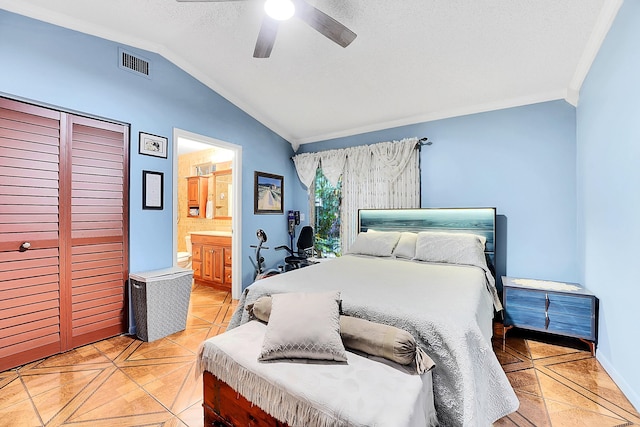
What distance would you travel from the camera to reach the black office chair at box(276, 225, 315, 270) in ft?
13.8

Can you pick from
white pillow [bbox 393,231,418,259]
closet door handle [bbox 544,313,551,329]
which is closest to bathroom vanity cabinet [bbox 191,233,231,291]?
white pillow [bbox 393,231,418,259]

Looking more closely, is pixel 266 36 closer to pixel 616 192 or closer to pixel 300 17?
pixel 300 17

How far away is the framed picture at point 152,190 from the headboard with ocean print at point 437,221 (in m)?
2.60

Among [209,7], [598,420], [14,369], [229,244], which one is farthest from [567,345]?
[14,369]

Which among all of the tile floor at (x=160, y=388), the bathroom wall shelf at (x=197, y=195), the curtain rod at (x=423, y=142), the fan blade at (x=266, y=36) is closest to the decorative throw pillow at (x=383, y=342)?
the tile floor at (x=160, y=388)

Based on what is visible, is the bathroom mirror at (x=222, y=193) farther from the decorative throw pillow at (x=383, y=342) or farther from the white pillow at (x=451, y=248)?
the decorative throw pillow at (x=383, y=342)

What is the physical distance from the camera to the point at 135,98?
291 centimetres

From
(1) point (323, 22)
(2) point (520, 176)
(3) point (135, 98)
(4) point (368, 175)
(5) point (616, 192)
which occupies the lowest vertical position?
(5) point (616, 192)

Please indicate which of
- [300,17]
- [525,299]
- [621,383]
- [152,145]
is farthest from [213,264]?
[621,383]

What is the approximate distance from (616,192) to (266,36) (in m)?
2.78

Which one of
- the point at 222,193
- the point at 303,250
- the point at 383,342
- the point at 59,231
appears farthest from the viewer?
the point at 222,193

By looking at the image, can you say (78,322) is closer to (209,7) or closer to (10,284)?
(10,284)

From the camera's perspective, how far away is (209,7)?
2.38 m

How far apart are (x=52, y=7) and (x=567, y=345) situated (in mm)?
5388
